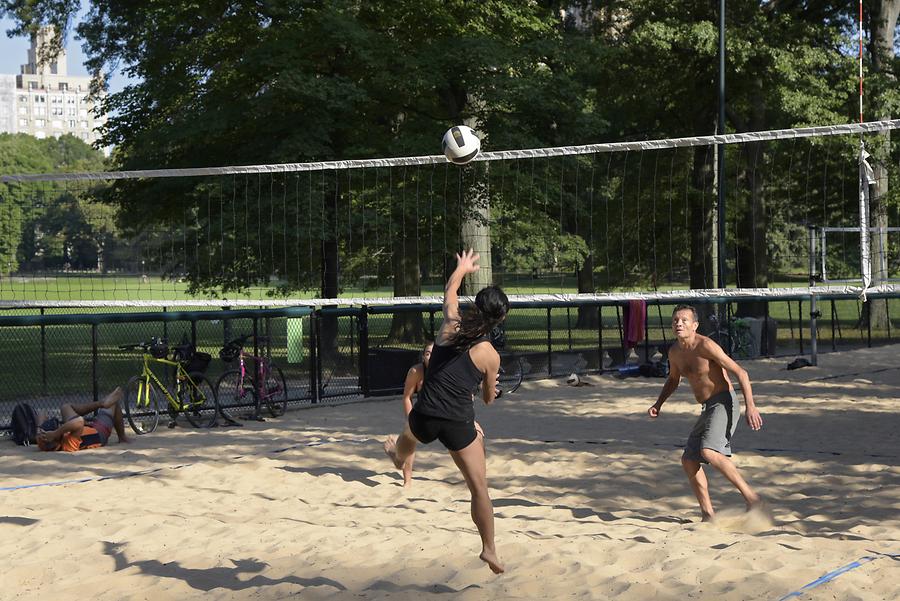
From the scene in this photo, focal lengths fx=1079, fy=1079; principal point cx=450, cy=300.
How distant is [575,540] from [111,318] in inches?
261

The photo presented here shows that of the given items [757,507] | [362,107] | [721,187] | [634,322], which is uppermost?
[362,107]

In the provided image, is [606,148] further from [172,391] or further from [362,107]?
[362,107]

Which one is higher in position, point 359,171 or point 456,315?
point 359,171

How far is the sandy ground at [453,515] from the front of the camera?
17.7 feet

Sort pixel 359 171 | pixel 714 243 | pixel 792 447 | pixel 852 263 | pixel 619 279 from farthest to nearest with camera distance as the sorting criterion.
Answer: pixel 852 263, pixel 619 279, pixel 714 243, pixel 359 171, pixel 792 447

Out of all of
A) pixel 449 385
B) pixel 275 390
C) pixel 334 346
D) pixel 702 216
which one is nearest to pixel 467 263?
pixel 449 385

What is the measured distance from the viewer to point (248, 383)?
11.7 meters

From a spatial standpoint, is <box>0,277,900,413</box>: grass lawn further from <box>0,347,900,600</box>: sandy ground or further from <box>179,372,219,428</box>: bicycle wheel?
<box>0,347,900,600</box>: sandy ground

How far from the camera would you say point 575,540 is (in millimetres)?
6133

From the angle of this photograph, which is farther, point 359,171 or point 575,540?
point 359,171

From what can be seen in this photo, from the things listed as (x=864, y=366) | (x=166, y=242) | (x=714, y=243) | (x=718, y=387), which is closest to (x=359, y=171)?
(x=166, y=242)

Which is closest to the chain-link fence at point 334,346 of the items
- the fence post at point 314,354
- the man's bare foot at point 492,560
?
the fence post at point 314,354

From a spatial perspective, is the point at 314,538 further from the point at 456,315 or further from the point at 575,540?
the point at 456,315

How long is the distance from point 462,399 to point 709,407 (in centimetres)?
220
